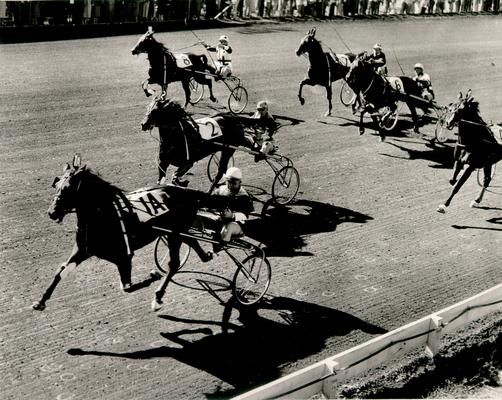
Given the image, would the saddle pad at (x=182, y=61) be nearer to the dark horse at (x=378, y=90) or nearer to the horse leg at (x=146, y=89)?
the horse leg at (x=146, y=89)

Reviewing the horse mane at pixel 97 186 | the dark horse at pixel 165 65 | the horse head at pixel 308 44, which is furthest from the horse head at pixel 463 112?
the horse mane at pixel 97 186

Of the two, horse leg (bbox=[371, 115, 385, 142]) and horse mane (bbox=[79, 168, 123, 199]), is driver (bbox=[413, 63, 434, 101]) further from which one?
horse mane (bbox=[79, 168, 123, 199])

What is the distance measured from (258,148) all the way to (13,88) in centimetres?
838

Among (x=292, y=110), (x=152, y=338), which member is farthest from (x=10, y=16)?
(x=152, y=338)

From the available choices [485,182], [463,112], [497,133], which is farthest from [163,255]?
[497,133]

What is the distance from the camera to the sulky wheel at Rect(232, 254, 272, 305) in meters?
8.73

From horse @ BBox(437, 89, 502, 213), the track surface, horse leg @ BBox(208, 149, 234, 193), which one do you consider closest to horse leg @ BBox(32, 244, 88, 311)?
the track surface

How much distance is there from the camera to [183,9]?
2642 centimetres

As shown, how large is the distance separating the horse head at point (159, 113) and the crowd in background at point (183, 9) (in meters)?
14.4

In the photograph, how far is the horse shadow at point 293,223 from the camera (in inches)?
417

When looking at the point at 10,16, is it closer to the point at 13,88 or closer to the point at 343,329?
the point at 13,88

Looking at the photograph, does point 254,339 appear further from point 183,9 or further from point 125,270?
point 183,9

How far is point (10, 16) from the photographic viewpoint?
22.7 meters

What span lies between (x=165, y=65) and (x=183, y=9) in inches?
463
